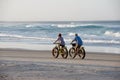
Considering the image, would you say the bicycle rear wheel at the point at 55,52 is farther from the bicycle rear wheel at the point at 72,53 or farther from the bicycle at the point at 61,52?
the bicycle rear wheel at the point at 72,53

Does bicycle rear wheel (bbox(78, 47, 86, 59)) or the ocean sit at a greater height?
bicycle rear wheel (bbox(78, 47, 86, 59))

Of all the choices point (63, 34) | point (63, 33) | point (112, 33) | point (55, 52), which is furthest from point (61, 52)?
point (63, 33)

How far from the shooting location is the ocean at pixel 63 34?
1290 cm

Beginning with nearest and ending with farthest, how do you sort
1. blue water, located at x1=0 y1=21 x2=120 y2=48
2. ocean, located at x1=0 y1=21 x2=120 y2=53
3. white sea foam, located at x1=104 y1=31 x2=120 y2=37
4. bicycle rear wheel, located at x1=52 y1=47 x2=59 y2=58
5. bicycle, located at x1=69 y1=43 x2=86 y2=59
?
1. bicycle, located at x1=69 y1=43 x2=86 y2=59
2. bicycle rear wheel, located at x1=52 y1=47 x2=59 y2=58
3. ocean, located at x1=0 y1=21 x2=120 y2=53
4. blue water, located at x1=0 y1=21 x2=120 y2=48
5. white sea foam, located at x1=104 y1=31 x2=120 y2=37

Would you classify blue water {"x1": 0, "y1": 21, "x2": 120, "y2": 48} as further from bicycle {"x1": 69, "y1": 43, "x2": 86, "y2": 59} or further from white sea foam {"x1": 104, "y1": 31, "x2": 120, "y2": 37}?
bicycle {"x1": 69, "y1": 43, "x2": 86, "y2": 59}

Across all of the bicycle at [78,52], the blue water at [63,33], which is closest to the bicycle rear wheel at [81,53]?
the bicycle at [78,52]

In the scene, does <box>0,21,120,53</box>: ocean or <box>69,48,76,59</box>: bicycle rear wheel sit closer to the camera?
<box>69,48,76,59</box>: bicycle rear wheel

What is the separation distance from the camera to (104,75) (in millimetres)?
6156

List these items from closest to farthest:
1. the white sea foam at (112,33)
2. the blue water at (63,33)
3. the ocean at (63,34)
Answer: the ocean at (63,34)
the blue water at (63,33)
the white sea foam at (112,33)

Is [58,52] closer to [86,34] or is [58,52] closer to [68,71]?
[68,71]

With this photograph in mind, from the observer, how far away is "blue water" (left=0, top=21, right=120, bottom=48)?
521 inches

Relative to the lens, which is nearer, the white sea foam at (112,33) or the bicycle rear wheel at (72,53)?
the bicycle rear wheel at (72,53)

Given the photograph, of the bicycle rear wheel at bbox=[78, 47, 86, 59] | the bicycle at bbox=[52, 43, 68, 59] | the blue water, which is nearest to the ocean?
the blue water

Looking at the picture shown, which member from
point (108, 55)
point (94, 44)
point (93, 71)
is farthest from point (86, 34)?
point (93, 71)
